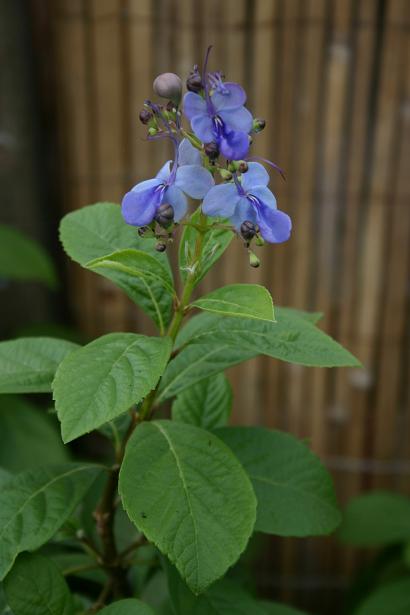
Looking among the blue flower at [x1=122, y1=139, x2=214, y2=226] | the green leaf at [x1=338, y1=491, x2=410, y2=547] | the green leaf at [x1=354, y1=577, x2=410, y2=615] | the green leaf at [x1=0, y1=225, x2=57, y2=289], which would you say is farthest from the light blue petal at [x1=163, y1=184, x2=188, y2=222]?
the green leaf at [x1=338, y1=491, x2=410, y2=547]

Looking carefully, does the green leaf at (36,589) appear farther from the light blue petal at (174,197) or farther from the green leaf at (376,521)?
the green leaf at (376,521)

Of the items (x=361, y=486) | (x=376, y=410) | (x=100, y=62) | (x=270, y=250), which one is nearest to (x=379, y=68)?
(x=270, y=250)

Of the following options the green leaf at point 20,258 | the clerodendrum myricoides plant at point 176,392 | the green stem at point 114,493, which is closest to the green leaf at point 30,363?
the clerodendrum myricoides plant at point 176,392

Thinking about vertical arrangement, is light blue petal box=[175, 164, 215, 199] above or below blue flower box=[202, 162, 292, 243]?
above

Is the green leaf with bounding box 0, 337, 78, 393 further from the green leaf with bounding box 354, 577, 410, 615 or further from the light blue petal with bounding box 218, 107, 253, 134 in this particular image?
the green leaf with bounding box 354, 577, 410, 615

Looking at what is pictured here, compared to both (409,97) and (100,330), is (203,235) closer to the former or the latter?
(409,97)
